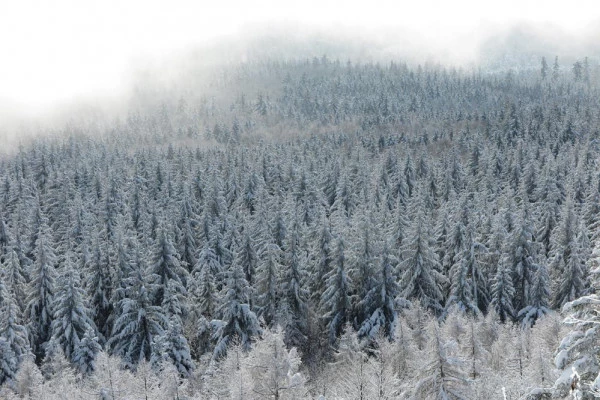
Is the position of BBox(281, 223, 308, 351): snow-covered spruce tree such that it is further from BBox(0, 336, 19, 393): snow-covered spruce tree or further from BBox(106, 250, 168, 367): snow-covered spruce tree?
BBox(0, 336, 19, 393): snow-covered spruce tree

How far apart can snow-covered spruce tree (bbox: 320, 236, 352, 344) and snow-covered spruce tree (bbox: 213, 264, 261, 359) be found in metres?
7.24

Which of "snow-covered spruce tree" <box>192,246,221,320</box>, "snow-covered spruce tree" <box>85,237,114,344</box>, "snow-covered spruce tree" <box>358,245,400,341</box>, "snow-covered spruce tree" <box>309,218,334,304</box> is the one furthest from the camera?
"snow-covered spruce tree" <box>309,218,334,304</box>

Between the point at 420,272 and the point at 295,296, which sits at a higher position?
the point at 420,272

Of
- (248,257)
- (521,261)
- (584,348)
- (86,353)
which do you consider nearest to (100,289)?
(86,353)

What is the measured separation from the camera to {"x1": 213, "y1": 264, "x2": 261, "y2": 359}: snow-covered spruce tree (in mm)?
40844

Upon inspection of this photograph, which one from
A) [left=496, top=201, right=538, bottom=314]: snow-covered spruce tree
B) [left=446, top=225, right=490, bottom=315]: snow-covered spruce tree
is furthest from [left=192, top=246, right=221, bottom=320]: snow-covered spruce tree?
[left=496, top=201, right=538, bottom=314]: snow-covered spruce tree

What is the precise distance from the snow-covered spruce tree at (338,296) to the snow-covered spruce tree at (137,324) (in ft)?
46.0

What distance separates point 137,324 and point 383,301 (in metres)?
20.6

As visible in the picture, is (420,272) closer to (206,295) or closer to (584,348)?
(206,295)

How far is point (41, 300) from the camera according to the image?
46.7m

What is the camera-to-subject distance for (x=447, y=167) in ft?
292

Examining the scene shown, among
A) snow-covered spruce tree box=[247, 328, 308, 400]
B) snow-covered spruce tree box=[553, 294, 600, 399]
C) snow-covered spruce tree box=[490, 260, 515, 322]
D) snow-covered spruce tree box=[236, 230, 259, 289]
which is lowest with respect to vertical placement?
snow-covered spruce tree box=[490, 260, 515, 322]

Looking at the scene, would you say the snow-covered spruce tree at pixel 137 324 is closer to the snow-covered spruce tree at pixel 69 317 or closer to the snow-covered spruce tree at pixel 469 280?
the snow-covered spruce tree at pixel 69 317

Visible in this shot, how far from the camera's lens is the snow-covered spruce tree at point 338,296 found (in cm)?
4575
